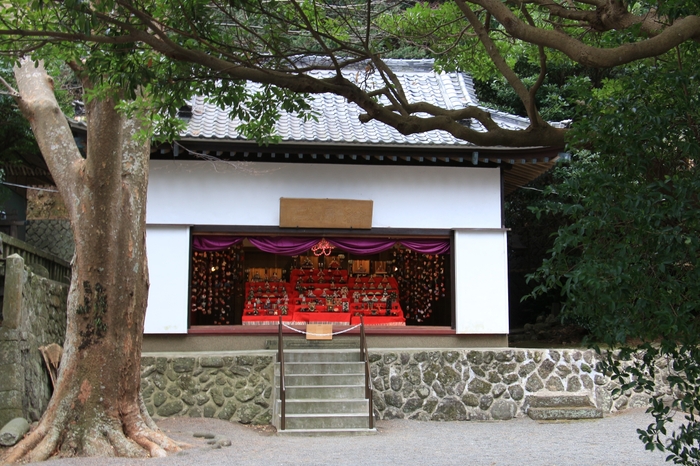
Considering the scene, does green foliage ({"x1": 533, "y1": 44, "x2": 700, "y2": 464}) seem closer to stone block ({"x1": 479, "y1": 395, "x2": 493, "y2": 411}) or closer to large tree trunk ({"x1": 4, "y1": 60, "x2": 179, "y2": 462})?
large tree trunk ({"x1": 4, "y1": 60, "x2": 179, "y2": 462})

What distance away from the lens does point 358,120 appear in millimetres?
13547

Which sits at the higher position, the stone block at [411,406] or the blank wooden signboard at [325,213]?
the blank wooden signboard at [325,213]

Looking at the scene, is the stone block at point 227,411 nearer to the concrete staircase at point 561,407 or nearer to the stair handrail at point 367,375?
the stair handrail at point 367,375

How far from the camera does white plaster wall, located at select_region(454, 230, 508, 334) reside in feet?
42.2

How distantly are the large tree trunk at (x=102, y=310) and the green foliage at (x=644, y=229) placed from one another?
542cm

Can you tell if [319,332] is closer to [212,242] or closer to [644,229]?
[212,242]

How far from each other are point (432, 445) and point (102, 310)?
4.60 meters

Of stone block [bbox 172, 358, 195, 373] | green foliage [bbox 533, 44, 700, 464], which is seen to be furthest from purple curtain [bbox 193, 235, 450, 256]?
green foliage [bbox 533, 44, 700, 464]

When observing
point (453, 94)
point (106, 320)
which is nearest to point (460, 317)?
point (453, 94)

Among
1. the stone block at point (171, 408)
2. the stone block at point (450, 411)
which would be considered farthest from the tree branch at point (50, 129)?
the stone block at point (450, 411)

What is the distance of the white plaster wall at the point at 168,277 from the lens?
1236 cm

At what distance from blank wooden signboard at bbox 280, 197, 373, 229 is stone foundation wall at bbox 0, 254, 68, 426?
405cm

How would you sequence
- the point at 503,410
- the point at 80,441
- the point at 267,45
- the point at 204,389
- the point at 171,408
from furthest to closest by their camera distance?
the point at 503,410 → the point at 204,389 → the point at 171,408 → the point at 80,441 → the point at 267,45

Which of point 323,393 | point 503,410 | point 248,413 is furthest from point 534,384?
point 248,413
